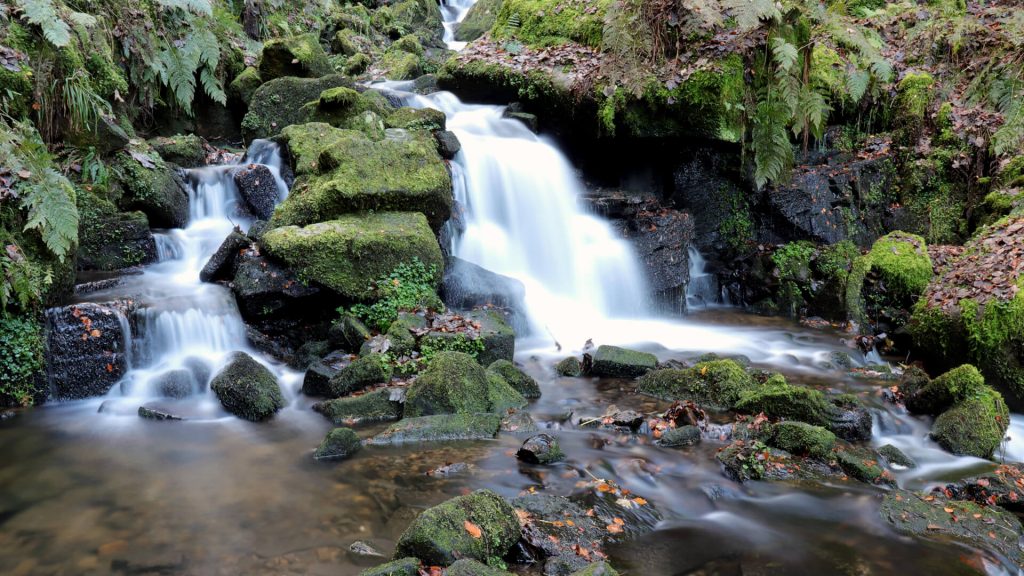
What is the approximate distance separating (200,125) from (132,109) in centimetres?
148

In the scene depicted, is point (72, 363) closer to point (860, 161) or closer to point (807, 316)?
point (807, 316)

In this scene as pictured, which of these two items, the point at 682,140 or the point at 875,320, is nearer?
the point at 875,320

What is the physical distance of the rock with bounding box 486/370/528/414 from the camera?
18.0 feet

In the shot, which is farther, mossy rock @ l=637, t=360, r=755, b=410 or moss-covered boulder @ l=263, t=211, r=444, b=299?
moss-covered boulder @ l=263, t=211, r=444, b=299

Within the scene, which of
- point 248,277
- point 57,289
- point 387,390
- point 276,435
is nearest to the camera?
point 276,435

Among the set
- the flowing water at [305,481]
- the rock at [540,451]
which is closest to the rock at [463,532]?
the flowing water at [305,481]

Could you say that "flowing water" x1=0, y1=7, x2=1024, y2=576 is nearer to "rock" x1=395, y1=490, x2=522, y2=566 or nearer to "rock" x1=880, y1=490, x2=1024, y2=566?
"rock" x1=880, y1=490, x2=1024, y2=566

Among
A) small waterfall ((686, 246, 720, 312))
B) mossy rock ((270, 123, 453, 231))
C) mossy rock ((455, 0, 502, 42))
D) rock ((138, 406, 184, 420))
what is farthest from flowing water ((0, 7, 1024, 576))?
mossy rock ((455, 0, 502, 42))

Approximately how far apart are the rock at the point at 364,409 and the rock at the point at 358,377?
34 cm

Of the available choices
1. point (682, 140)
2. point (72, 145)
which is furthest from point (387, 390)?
point (682, 140)

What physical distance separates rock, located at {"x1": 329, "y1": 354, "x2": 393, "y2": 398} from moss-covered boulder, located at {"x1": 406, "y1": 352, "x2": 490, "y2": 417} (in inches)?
22.9

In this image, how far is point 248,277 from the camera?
6.63 m

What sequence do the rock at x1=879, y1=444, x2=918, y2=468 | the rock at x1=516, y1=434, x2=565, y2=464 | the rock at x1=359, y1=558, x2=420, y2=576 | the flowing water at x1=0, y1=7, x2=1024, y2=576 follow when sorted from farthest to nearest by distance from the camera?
the rock at x1=879, y1=444, x2=918, y2=468 → the rock at x1=516, y1=434, x2=565, y2=464 → the flowing water at x1=0, y1=7, x2=1024, y2=576 → the rock at x1=359, y1=558, x2=420, y2=576

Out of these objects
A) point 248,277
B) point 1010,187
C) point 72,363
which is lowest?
point 72,363
